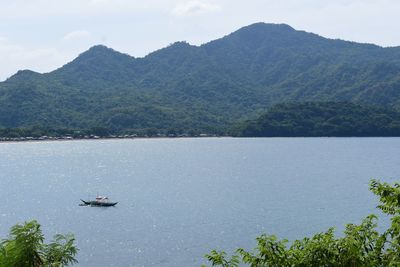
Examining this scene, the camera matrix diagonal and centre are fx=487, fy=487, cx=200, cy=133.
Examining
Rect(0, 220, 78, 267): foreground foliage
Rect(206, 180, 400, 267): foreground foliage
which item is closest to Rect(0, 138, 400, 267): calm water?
Rect(0, 220, 78, 267): foreground foliage

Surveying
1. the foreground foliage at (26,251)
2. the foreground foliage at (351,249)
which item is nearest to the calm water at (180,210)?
the foreground foliage at (26,251)

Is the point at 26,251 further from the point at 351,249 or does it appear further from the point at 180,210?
the point at 180,210

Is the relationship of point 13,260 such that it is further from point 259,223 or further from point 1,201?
point 1,201

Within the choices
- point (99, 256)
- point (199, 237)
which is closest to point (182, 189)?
point (199, 237)

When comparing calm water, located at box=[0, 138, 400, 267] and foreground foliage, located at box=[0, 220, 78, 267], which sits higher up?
foreground foliage, located at box=[0, 220, 78, 267]

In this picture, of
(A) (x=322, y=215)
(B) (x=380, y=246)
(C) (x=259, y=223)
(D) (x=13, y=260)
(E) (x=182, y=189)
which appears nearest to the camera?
(B) (x=380, y=246)

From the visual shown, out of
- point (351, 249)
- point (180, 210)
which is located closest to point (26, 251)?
point (351, 249)

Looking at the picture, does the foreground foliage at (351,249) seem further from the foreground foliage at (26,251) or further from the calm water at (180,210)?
the calm water at (180,210)

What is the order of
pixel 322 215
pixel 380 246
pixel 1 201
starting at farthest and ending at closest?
pixel 1 201
pixel 322 215
pixel 380 246

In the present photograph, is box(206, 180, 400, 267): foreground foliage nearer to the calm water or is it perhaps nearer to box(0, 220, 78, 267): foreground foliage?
box(0, 220, 78, 267): foreground foliage

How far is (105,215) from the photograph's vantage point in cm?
12019

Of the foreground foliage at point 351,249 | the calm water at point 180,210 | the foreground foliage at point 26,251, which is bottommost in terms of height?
the calm water at point 180,210

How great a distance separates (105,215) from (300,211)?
48.1 m

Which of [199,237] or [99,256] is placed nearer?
[99,256]
